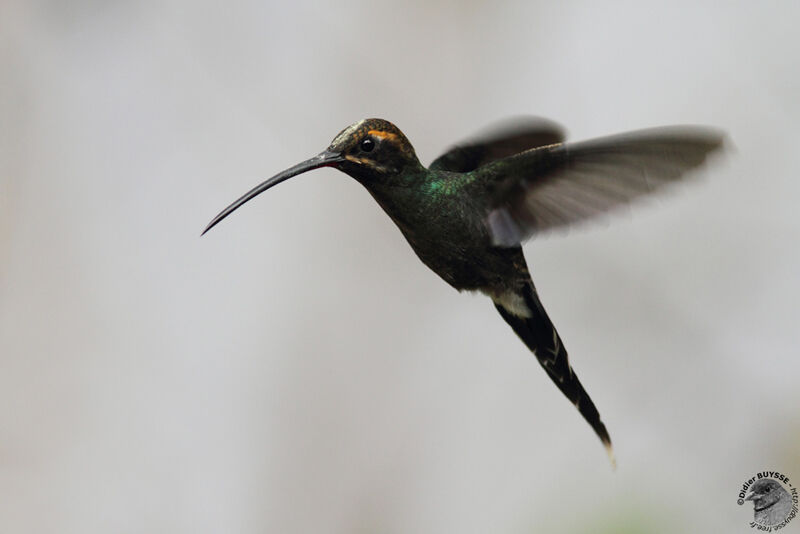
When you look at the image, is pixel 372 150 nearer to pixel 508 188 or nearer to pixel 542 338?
pixel 508 188

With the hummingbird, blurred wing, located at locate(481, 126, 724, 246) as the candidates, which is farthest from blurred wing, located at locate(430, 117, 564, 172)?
blurred wing, located at locate(481, 126, 724, 246)

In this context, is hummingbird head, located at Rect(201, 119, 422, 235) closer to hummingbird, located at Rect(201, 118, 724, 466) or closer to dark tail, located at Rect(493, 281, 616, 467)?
hummingbird, located at Rect(201, 118, 724, 466)

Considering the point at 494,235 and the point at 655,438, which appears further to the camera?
the point at 655,438

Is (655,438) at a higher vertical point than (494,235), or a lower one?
lower

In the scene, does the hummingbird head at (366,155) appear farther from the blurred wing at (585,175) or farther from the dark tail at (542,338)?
the dark tail at (542,338)

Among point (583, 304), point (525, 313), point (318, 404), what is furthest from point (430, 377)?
point (525, 313)

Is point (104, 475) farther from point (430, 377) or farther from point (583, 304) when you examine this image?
point (583, 304)

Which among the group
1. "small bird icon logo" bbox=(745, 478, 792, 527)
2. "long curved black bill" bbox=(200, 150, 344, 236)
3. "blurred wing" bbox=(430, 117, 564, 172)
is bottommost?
"small bird icon logo" bbox=(745, 478, 792, 527)

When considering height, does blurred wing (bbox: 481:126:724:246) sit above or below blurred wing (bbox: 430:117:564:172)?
below
